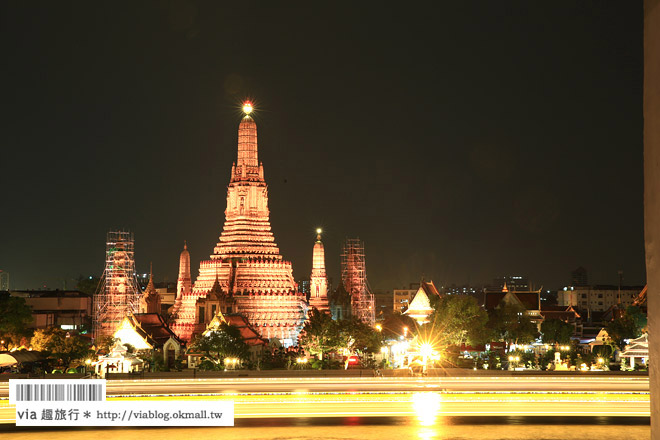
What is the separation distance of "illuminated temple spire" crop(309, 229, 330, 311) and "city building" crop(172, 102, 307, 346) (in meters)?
3.33

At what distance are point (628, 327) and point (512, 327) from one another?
9.30m

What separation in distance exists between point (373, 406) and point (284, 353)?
31730mm

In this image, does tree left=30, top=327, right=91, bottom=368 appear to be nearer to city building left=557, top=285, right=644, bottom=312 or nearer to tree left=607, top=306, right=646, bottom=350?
tree left=607, top=306, right=646, bottom=350

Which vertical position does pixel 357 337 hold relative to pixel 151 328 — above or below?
below

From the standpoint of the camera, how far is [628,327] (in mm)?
54719

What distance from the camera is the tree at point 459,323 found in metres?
53.6

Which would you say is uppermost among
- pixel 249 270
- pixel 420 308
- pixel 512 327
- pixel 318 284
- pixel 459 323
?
pixel 249 270

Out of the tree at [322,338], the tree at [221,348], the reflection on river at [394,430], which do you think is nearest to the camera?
the reflection on river at [394,430]

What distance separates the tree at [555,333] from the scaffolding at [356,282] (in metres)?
21.0

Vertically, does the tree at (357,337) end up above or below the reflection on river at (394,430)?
above

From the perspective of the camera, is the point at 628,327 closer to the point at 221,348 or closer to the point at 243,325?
the point at 243,325

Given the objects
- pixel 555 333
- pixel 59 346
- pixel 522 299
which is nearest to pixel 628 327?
pixel 555 333
